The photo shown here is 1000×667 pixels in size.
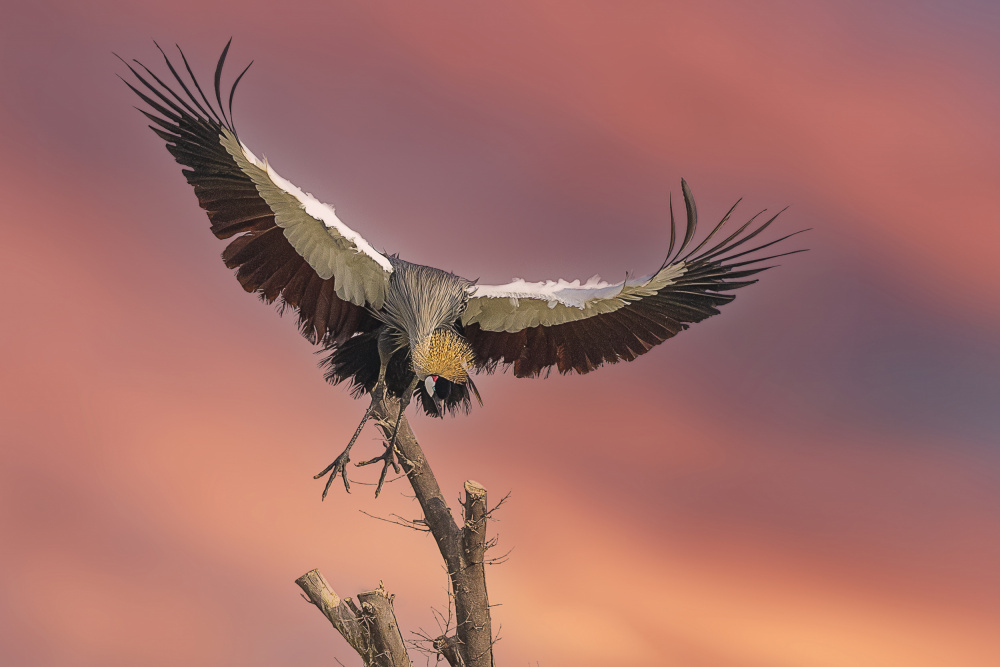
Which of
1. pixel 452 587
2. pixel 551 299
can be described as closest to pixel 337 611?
pixel 452 587

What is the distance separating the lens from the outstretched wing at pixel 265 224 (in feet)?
15.7

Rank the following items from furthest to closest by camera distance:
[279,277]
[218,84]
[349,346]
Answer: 1. [349,346]
2. [279,277]
3. [218,84]

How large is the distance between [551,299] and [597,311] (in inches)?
16.6

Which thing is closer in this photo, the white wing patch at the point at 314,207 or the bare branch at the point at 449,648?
the white wing patch at the point at 314,207

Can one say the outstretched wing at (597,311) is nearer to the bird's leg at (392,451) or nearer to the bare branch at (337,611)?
the bird's leg at (392,451)

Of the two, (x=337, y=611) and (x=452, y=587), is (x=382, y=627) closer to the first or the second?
(x=337, y=611)

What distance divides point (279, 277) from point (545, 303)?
5.80 ft

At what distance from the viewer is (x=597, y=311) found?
570 cm

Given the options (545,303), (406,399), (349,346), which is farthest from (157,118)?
(545,303)

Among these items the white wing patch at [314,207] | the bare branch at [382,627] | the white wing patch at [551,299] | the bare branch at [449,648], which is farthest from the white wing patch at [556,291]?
the bare branch at [449,648]

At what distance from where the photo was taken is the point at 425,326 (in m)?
5.02

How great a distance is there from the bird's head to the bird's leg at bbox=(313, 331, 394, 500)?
22 cm

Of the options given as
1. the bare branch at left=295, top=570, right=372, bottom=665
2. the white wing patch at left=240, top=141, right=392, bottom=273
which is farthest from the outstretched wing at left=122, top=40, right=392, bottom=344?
the bare branch at left=295, top=570, right=372, bottom=665

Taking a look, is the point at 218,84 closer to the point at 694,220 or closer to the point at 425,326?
the point at 425,326
